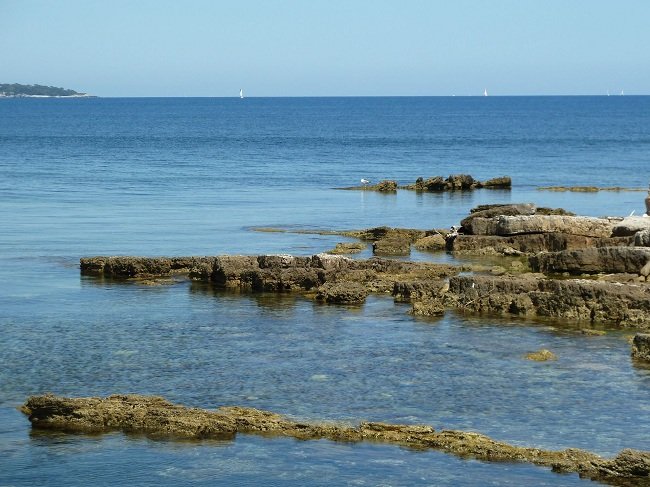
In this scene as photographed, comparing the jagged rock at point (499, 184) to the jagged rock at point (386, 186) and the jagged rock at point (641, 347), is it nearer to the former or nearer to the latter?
the jagged rock at point (386, 186)

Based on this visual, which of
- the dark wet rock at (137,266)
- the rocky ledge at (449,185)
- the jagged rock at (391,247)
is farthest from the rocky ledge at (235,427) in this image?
the rocky ledge at (449,185)

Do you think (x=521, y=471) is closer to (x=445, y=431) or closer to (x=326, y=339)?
(x=445, y=431)

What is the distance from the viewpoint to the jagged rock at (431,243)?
42500 millimetres

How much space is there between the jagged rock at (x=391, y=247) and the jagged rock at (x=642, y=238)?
863 centimetres

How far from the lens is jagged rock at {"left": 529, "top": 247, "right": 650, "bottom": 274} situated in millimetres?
34375

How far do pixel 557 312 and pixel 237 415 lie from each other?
12.5m

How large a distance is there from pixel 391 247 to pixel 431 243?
214 centimetres

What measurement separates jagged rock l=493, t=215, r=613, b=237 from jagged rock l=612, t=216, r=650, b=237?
0.66 m

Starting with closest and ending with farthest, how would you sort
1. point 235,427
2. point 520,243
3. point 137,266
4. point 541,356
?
point 235,427 < point 541,356 < point 137,266 < point 520,243

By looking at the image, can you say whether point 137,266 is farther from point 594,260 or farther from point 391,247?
point 594,260

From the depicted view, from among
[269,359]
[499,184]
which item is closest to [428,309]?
[269,359]

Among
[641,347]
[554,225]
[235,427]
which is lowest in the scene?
[235,427]

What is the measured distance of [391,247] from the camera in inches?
1623

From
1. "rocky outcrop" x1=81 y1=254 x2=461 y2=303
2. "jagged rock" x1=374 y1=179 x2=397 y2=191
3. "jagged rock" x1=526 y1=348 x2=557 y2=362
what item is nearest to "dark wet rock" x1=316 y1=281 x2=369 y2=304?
"rocky outcrop" x1=81 y1=254 x2=461 y2=303
